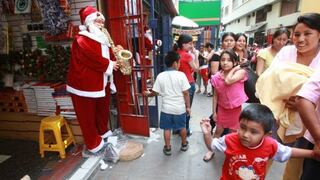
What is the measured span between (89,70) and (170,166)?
1.56 m

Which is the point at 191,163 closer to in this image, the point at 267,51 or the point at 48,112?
the point at 267,51

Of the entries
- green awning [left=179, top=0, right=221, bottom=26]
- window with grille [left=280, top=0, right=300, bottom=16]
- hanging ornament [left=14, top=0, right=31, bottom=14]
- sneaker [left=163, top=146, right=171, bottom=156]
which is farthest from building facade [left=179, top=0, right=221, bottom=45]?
hanging ornament [left=14, top=0, right=31, bottom=14]

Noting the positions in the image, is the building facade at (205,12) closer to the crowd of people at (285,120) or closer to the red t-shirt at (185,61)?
the red t-shirt at (185,61)

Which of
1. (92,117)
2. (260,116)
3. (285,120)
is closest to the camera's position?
(260,116)

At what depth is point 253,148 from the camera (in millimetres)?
1480

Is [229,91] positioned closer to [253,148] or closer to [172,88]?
[172,88]

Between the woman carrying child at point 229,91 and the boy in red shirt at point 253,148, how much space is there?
1140mm

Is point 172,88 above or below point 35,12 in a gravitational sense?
below

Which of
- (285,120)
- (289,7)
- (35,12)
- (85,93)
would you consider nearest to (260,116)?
(285,120)

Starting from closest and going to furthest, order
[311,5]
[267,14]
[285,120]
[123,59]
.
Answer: [285,120] < [123,59] < [311,5] < [267,14]

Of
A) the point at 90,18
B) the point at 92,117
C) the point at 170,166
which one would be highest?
the point at 90,18

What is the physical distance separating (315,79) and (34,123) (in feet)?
12.1

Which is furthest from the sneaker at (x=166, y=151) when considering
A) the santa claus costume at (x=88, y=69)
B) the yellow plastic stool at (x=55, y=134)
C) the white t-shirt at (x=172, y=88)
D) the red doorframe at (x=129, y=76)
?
the yellow plastic stool at (x=55, y=134)

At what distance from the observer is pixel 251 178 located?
152 cm
